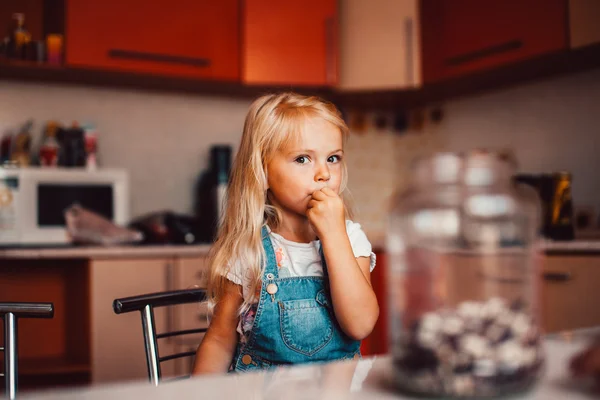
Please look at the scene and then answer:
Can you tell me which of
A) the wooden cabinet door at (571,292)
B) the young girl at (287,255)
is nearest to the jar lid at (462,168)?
the young girl at (287,255)

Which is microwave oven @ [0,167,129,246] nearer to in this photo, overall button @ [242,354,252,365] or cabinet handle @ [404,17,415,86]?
cabinet handle @ [404,17,415,86]

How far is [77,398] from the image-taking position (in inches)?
18.6

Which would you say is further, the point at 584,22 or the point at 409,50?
the point at 409,50

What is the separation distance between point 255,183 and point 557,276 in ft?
4.26

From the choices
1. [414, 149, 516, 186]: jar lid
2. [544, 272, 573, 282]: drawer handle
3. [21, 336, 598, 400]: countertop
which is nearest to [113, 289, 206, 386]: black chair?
[21, 336, 598, 400]: countertop

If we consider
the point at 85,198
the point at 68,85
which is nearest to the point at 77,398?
the point at 85,198

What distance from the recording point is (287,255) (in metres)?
1.11

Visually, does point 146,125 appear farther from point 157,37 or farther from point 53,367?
point 53,367

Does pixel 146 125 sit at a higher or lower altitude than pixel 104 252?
higher

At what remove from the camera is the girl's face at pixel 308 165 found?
1.04 m

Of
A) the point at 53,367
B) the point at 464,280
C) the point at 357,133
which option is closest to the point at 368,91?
the point at 357,133

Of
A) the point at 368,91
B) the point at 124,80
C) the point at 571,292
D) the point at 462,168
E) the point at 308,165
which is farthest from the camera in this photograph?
the point at 368,91

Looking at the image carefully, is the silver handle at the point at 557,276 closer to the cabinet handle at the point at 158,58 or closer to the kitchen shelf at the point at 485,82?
the kitchen shelf at the point at 485,82

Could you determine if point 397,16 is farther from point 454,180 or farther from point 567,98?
point 454,180
